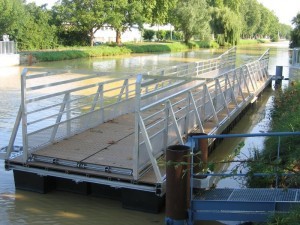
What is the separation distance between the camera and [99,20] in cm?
4750

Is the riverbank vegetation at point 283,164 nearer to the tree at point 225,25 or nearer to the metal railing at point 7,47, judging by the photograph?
the metal railing at point 7,47

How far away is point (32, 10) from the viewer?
163 feet

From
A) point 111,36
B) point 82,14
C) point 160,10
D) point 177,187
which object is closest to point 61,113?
point 177,187

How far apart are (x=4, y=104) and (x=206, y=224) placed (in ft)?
35.4

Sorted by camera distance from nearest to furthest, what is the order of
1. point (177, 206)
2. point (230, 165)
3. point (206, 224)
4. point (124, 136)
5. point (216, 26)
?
point (177, 206), point (206, 224), point (124, 136), point (230, 165), point (216, 26)

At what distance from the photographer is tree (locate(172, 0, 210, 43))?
61125 mm

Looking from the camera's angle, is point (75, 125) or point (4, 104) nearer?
point (75, 125)

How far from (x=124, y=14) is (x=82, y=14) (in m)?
6.11

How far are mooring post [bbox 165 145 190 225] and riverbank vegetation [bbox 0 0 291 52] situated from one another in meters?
33.4

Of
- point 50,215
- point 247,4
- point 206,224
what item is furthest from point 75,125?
point 247,4

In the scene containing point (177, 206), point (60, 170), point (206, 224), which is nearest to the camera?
point (177, 206)

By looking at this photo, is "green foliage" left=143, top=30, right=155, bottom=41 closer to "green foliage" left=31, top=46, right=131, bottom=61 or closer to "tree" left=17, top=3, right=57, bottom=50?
"green foliage" left=31, top=46, right=131, bottom=61

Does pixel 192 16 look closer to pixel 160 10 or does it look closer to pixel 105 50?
pixel 160 10

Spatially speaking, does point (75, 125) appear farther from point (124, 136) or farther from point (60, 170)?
point (60, 170)
